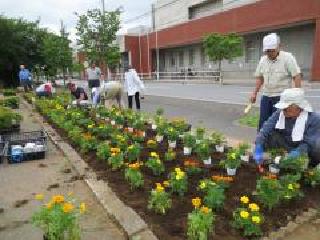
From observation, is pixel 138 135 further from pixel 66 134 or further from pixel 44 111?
pixel 44 111

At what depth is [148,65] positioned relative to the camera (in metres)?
47.7

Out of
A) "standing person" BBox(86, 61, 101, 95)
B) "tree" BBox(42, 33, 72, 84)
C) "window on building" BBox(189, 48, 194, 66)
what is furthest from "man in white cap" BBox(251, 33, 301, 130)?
"window on building" BBox(189, 48, 194, 66)

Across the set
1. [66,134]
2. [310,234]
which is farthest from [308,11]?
[310,234]

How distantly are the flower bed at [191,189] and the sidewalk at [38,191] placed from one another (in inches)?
12.7

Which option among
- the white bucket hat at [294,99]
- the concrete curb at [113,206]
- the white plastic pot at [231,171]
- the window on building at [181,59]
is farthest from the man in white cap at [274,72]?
the window on building at [181,59]

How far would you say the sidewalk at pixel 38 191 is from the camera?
3969mm

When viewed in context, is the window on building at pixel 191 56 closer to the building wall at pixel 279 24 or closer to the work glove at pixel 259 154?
the building wall at pixel 279 24

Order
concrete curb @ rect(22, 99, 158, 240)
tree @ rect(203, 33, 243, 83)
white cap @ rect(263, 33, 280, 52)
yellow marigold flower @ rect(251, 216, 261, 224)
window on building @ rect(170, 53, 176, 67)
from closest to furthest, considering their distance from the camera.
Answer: yellow marigold flower @ rect(251, 216, 261, 224) → concrete curb @ rect(22, 99, 158, 240) → white cap @ rect(263, 33, 280, 52) → tree @ rect(203, 33, 243, 83) → window on building @ rect(170, 53, 176, 67)

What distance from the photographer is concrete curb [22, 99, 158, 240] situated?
3.73 meters

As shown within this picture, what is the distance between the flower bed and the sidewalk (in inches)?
12.7

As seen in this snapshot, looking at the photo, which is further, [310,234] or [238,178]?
[238,178]

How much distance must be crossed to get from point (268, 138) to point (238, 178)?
0.67 m

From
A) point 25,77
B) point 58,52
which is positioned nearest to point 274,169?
point 25,77

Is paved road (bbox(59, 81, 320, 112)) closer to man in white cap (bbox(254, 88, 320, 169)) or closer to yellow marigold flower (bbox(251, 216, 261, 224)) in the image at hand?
man in white cap (bbox(254, 88, 320, 169))
